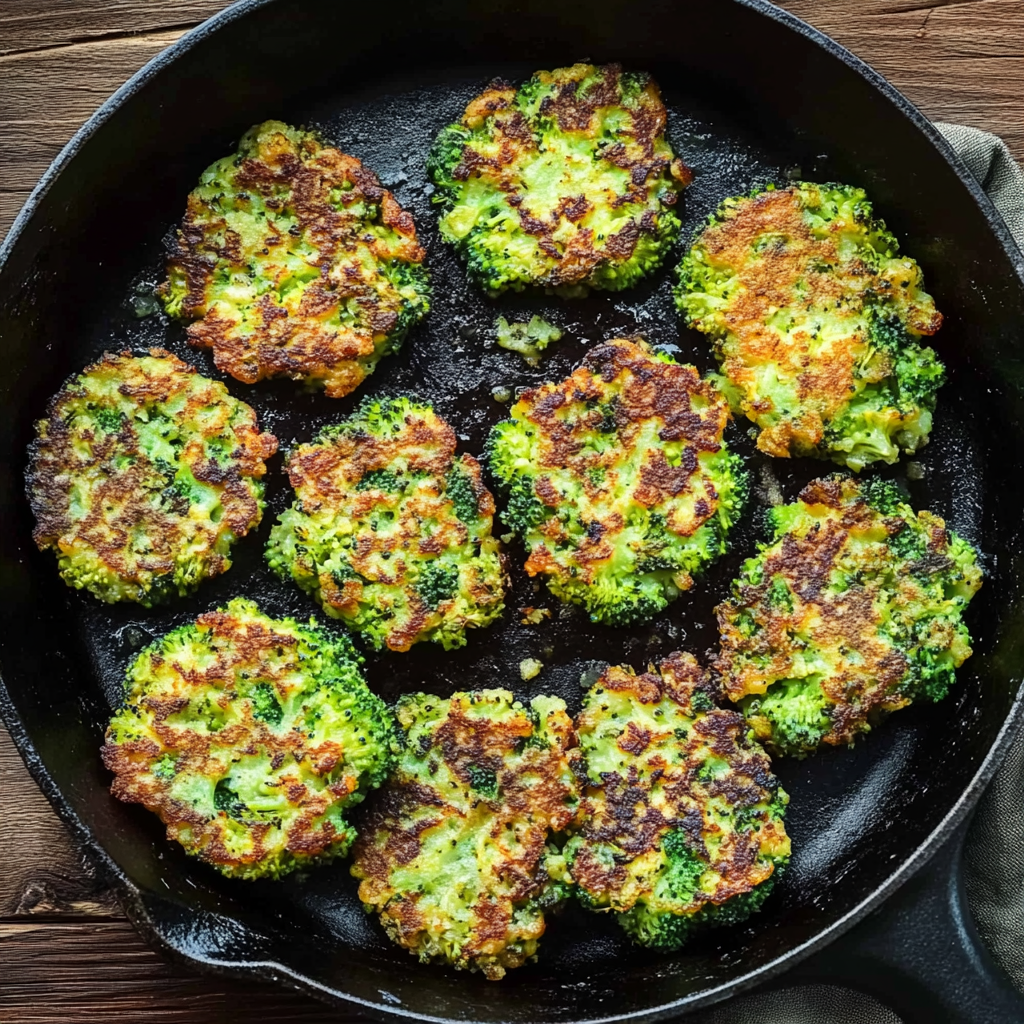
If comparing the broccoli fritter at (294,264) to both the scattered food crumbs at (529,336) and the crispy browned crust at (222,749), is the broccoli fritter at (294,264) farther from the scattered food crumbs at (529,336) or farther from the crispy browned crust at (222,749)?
the crispy browned crust at (222,749)

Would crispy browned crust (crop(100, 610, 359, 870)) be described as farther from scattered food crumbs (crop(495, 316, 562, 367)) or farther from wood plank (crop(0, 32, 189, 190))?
wood plank (crop(0, 32, 189, 190))

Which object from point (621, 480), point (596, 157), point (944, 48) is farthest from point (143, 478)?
point (944, 48)

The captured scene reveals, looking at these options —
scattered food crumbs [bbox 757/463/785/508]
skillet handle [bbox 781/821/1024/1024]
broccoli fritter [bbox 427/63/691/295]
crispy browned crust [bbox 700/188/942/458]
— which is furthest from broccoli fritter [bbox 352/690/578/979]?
broccoli fritter [bbox 427/63/691/295]

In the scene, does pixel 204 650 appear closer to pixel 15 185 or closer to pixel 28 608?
pixel 28 608

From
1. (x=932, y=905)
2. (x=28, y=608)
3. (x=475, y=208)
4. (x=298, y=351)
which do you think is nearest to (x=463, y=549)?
(x=298, y=351)

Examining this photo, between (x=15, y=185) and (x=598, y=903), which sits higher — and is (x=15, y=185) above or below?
above

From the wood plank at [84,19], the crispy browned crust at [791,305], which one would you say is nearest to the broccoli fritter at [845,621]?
the crispy browned crust at [791,305]

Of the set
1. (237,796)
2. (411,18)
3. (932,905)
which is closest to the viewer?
(932,905)

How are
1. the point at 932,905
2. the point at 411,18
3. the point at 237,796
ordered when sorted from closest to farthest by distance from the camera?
the point at 932,905 < the point at 237,796 < the point at 411,18
